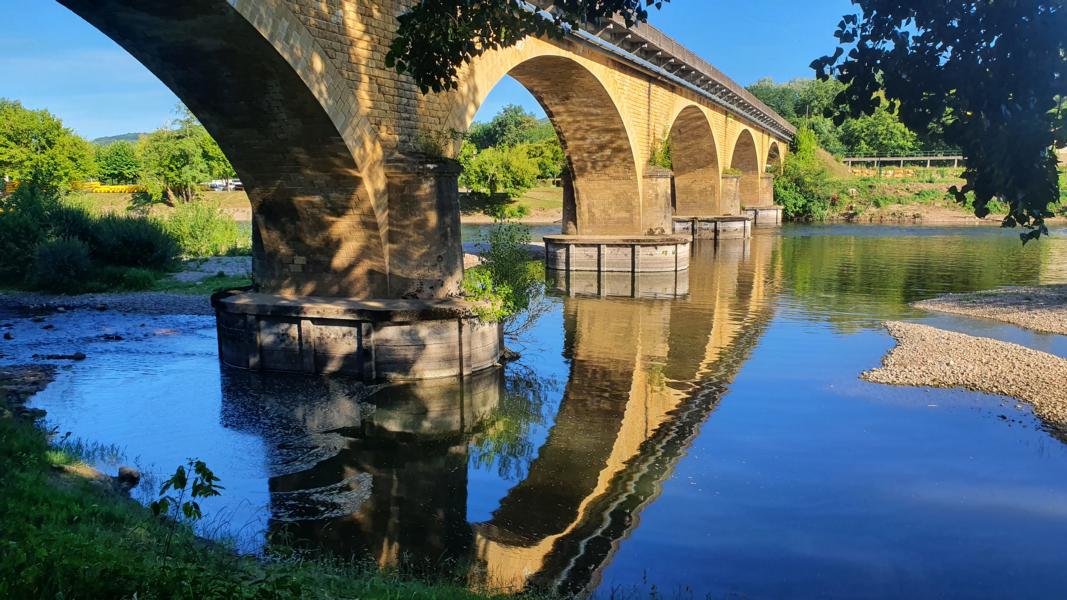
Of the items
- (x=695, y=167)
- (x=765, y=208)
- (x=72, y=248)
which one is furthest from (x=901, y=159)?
(x=72, y=248)

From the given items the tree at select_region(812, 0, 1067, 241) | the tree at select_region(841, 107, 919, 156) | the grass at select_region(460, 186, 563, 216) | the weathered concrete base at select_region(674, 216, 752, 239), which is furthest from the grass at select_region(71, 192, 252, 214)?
the tree at select_region(841, 107, 919, 156)

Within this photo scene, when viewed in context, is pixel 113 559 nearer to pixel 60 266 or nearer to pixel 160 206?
pixel 60 266

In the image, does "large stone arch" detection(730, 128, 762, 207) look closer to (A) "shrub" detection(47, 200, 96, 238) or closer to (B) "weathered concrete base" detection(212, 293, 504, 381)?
(A) "shrub" detection(47, 200, 96, 238)

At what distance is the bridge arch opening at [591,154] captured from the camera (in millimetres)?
21672

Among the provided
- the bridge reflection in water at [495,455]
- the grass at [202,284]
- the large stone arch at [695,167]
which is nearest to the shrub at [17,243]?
the grass at [202,284]

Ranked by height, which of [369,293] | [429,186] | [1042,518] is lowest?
[1042,518]

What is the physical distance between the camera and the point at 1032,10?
143 inches

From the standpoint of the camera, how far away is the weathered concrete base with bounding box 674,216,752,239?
1522 inches

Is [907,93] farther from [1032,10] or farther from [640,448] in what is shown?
[640,448]

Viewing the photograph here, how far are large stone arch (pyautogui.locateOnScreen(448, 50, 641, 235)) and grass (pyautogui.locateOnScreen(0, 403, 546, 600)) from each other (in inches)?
540

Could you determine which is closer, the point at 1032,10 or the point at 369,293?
the point at 1032,10

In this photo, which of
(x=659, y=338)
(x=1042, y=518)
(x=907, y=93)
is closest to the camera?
(x=907, y=93)

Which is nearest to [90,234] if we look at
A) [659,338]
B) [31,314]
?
[31,314]

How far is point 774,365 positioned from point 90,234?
689 inches
